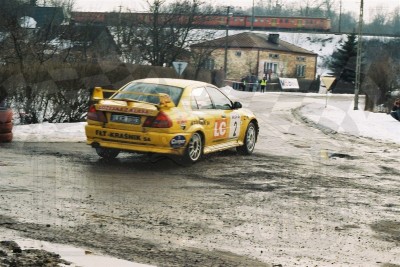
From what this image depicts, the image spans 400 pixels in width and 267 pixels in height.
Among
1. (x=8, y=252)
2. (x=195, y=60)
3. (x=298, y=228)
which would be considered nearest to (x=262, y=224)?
(x=298, y=228)

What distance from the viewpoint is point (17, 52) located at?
2016 cm

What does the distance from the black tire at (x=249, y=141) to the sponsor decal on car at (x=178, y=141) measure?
2805mm

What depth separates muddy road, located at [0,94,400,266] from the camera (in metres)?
5.72

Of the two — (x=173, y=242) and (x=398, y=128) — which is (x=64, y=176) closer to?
(x=173, y=242)

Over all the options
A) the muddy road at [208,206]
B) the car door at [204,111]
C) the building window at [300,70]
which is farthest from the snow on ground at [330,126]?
the building window at [300,70]

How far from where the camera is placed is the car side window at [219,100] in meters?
12.2

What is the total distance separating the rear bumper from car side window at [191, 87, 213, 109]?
887mm

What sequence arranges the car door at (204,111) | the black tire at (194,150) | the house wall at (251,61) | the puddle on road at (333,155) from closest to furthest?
the black tire at (194,150)
the car door at (204,111)
the puddle on road at (333,155)
the house wall at (251,61)

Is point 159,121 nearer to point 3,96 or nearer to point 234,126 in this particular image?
point 234,126

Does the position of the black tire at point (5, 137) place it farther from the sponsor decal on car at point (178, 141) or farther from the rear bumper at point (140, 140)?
the sponsor decal on car at point (178, 141)

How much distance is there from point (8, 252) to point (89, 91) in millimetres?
12677

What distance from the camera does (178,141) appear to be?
10.6 metres

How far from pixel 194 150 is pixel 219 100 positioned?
1628 millimetres

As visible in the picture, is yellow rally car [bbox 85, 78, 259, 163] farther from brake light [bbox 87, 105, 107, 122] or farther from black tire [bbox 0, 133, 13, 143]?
black tire [bbox 0, 133, 13, 143]
